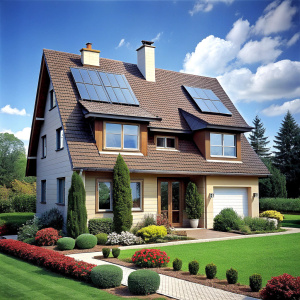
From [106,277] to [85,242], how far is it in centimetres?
568

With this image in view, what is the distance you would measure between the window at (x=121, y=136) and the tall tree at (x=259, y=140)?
4499 centimetres

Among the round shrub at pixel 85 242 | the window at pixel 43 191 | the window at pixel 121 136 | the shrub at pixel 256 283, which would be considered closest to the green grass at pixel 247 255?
the shrub at pixel 256 283

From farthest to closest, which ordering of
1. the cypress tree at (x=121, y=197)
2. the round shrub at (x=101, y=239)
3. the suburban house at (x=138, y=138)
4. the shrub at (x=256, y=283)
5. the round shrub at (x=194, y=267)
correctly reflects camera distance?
the suburban house at (x=138, y=138) < the cypress tree at (x=121, y=197) < the round shrub at (x=101, y=239) < the round shrub at (x=194, y=267) < the shrub at (x=256, y=283)

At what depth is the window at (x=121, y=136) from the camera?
1816 cm

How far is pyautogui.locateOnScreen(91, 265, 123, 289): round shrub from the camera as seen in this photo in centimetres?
879

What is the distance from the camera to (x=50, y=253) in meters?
11.9

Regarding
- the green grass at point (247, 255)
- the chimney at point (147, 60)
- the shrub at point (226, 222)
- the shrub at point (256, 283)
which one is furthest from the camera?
the chimney at point (147, 60)

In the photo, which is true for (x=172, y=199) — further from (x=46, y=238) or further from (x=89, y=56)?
(x=89, y=56)

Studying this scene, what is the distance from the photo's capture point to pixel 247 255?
12664mm

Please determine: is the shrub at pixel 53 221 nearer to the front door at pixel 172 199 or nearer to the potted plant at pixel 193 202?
the front door at pixel 172 199

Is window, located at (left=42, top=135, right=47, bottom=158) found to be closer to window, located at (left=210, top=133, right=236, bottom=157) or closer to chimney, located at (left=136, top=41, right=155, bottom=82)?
chimney, located at (left=136, top=41, right=155, bottom=82)

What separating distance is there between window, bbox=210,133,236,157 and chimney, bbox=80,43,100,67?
26.8 feet

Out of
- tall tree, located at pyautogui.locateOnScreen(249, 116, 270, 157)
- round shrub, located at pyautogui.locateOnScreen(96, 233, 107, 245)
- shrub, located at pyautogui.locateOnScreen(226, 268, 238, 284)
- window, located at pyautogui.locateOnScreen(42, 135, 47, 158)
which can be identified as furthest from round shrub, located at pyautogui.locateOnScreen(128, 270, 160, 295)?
tall tree, located at pyautogui.locateOnScreen(249, 116, 270, 157)

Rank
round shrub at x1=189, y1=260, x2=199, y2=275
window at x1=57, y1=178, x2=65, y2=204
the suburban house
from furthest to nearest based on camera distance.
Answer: window at x1=57, y1=178, x2=65, y2=204 < the suburban house < round shrub at x1=189, y1=260, x2=199, y2=275
